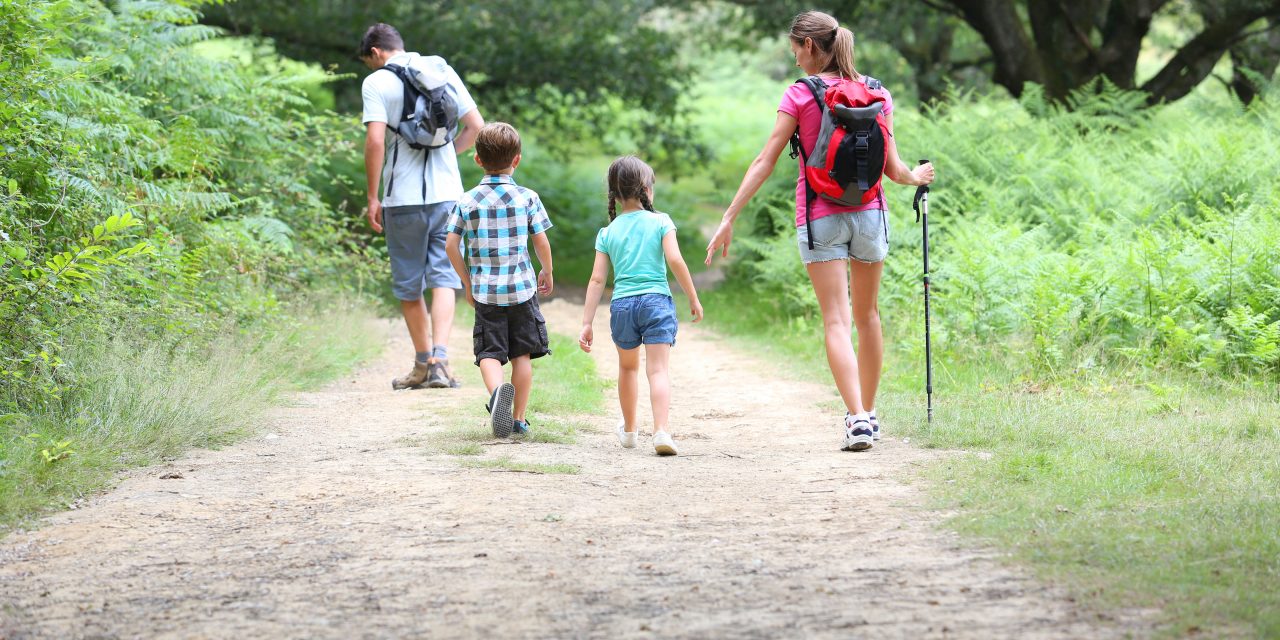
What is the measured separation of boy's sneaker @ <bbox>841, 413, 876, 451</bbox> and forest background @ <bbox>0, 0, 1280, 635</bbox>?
415 millimetres

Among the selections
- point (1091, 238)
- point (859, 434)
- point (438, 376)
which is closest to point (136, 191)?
point (438, 376)

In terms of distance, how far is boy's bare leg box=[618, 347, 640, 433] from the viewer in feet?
20.0

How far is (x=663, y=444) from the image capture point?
19.6ft

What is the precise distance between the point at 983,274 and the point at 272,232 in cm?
550

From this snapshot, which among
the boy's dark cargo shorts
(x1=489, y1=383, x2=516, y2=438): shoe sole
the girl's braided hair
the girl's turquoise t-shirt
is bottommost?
(x1=489, y1=383, x2=516, y2=438): shoe sole

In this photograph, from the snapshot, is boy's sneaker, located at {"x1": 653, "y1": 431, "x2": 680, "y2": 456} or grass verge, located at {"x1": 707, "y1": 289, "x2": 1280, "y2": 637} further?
boy's sneaker, located at {"x1": 653, "y1": 431, "x2": 680, "y2": 456}

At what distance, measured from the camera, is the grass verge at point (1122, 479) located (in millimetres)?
3699

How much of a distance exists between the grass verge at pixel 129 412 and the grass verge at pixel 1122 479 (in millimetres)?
3517

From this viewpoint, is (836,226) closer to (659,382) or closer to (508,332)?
(659,382)

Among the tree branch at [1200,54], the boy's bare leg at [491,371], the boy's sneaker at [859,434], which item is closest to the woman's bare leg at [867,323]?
the boy's sneaker at [859,434]

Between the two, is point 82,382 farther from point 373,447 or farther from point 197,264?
point 197,264

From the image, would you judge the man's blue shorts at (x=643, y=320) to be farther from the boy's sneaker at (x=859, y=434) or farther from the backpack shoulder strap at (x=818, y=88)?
the backpack shoulder strap at (x=818, y=88)

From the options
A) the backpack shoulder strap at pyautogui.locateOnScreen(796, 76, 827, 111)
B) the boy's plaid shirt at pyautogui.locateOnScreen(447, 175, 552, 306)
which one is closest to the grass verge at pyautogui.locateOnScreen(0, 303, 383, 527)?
the boy's plaid shirt at pyautogui.locateOnScreen(447, 175, 552, 306)

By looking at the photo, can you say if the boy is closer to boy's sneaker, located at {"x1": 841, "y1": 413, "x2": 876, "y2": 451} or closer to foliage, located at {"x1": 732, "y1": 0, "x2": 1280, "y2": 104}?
boy's sneaker, located at {"x1": 841, "y1": 413, "x2": 876, "y2": 451}
